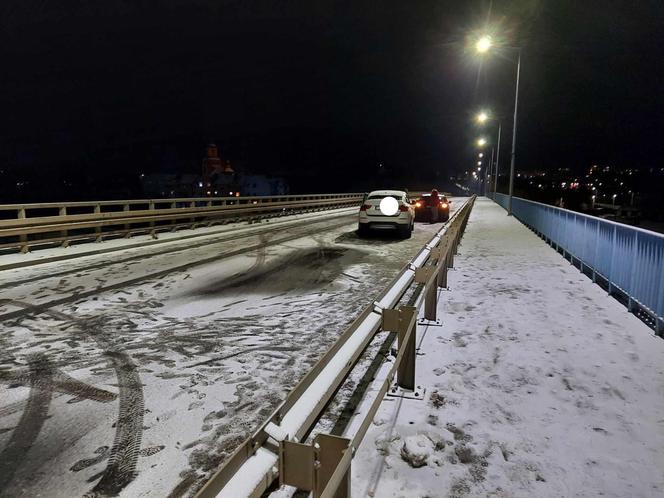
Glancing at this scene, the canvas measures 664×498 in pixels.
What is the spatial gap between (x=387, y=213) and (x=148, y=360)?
12.8m

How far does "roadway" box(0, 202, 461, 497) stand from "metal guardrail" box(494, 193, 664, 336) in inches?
161

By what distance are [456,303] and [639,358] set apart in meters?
2.82

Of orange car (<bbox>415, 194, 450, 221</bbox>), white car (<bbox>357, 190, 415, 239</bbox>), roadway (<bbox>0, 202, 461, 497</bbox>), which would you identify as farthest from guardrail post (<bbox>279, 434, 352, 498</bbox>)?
orange car (<bbox>415, 194, 450, 221</bbox>)

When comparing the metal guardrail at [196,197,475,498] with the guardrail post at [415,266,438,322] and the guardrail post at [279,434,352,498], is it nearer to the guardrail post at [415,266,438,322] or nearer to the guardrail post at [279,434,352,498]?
the guardrail post at [279,434,352,498]

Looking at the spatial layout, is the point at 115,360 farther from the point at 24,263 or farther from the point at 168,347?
the point at 24,263

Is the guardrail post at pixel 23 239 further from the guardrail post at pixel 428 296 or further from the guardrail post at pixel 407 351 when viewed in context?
the guardrail post at pixel 407 351

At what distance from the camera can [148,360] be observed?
508cm

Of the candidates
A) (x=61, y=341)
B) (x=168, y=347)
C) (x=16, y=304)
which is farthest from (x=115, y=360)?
(x=16, y=304)

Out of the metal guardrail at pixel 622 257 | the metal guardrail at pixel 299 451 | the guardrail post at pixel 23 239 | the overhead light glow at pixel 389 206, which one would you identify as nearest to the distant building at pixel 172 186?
the overhead light glow at pixel 389 206

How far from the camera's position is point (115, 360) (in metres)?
5.09

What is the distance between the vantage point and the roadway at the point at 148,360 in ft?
10.7

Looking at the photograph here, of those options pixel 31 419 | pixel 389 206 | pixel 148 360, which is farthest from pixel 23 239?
pixel 389 206

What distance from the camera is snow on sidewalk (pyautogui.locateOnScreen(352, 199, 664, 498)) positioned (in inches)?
118

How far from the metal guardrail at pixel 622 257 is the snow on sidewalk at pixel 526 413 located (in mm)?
366
